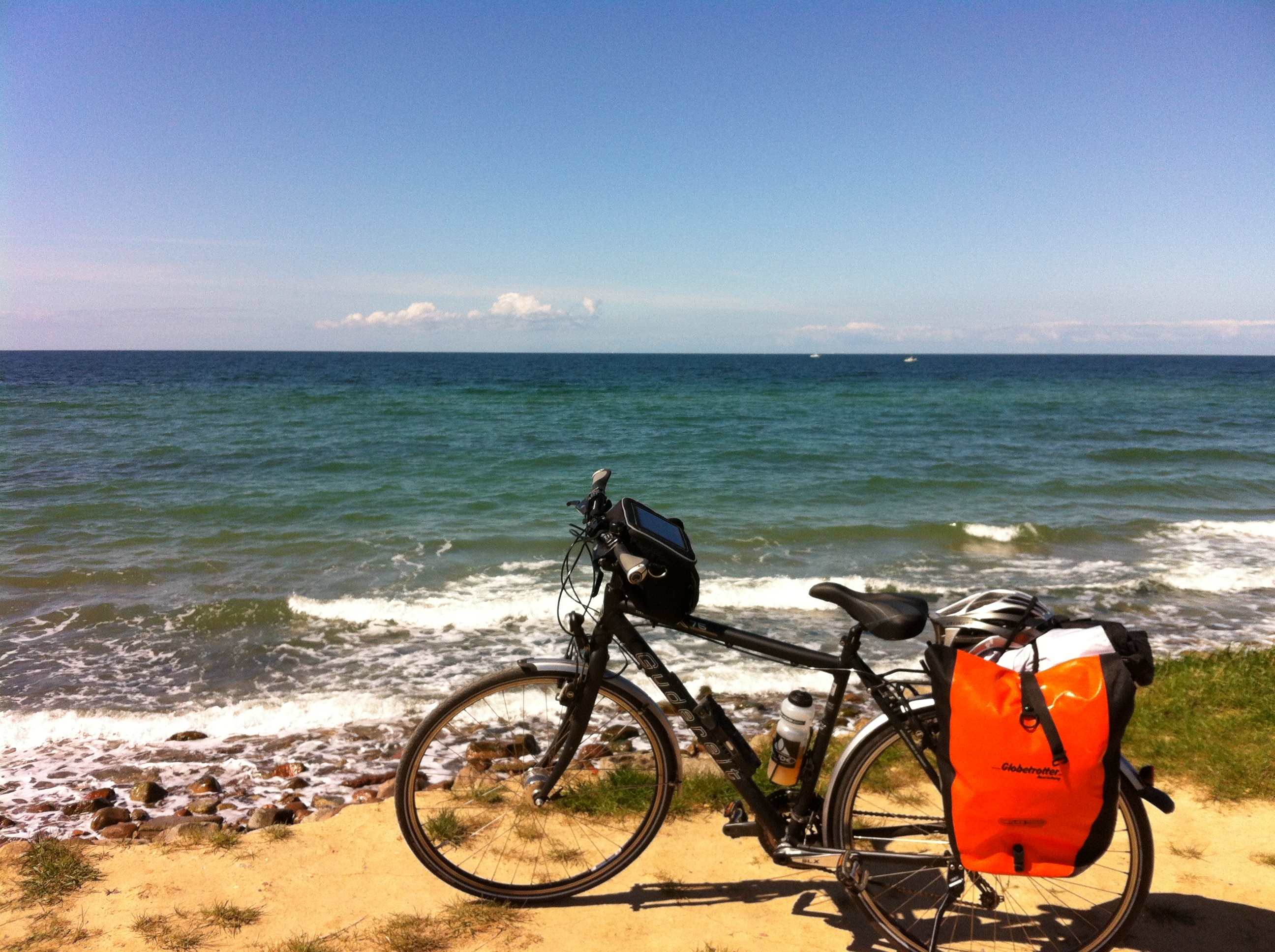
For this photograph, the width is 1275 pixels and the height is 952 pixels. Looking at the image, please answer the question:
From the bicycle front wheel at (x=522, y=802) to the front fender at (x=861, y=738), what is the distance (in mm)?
672

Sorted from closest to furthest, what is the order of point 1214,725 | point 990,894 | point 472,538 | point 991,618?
→ 1. point 991,618
2. point 990,894
3. point 1214,725
4. point 472,538

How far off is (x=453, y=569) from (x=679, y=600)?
837 centimetres

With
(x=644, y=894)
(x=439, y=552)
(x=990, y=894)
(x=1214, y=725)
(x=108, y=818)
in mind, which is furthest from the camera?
(x=439, y=552)

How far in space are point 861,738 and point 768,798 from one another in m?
0.54

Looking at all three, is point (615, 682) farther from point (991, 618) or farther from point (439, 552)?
point (439, 552)

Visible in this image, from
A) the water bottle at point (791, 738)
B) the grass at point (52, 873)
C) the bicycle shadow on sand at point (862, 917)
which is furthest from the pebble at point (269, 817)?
the water bottle at point (791, 738)

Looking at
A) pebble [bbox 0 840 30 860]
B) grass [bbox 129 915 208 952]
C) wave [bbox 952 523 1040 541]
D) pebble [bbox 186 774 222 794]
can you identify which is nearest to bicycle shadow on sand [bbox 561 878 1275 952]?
grass [bbox 129 915 208 952]

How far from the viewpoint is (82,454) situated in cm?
2123

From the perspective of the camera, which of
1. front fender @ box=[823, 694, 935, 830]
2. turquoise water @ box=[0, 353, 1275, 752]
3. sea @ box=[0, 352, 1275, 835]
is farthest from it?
turquoise water @ box=[0, 353, 1275, 752]

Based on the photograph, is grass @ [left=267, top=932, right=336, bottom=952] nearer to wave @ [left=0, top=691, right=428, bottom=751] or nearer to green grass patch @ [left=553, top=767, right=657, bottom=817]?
green grass patch @ [left=553, top=767, right=657, bottom=817]

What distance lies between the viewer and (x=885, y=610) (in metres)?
2.82

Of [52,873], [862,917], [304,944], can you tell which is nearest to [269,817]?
[52,873]

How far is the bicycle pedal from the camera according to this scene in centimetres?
329

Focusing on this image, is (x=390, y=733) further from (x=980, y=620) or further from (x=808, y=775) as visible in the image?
(x=980, y=620)
